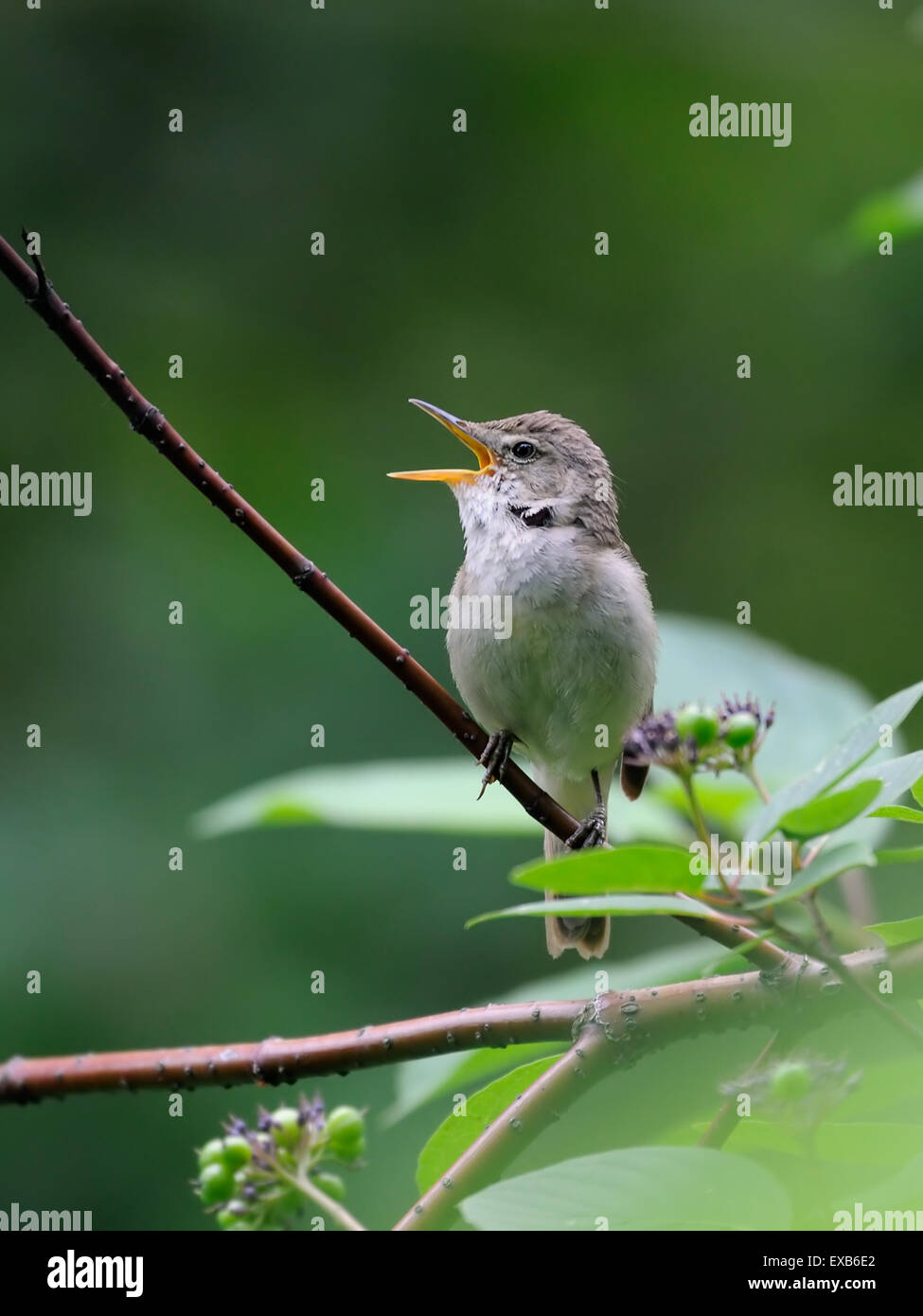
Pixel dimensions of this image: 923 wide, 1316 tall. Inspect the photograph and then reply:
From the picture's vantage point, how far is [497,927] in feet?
23.3

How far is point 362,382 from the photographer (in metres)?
8.37

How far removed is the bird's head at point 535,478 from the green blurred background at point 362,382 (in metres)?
2.76

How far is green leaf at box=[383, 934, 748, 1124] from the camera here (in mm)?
2416

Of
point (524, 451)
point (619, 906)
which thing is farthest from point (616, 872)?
point (524, 451)

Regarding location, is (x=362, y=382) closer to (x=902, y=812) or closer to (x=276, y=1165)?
(x=902, y=812)

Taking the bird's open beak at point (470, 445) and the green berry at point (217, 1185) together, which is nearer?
the green berry at point (217, 1185)

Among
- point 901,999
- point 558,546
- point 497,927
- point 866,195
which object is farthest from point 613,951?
point 901,999

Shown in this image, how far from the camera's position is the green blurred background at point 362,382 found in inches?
279

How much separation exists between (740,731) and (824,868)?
1.12 ft

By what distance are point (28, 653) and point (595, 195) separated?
179 inches
